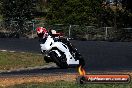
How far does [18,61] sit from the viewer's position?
25984mm

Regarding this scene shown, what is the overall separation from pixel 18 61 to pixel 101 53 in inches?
303

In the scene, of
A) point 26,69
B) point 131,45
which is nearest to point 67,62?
point 26,69

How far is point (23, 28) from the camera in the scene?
46.5 m

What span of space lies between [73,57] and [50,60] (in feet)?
→ 0.78

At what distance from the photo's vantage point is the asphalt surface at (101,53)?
2348 cm

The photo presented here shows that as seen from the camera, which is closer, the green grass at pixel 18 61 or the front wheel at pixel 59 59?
the front wheel at pixel 59 59

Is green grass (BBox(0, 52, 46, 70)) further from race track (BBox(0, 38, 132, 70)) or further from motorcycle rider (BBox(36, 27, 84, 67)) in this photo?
motorcycle rider (BBox(36, 27, 84, 67))

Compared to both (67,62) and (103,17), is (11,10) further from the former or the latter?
(67,62)

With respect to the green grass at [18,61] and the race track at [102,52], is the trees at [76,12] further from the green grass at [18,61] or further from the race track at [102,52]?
the green grass at [18,61]

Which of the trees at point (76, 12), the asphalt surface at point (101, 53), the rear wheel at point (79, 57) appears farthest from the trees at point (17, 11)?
the rear wheel at point (79, 57)

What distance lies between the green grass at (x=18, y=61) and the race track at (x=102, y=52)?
121 inches

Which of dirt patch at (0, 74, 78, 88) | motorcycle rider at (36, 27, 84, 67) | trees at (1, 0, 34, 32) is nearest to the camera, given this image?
motorcycle rider at (36, 27, 84, 67)

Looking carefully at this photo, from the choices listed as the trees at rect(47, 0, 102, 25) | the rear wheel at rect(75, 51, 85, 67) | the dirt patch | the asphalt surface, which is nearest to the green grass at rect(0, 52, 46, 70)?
the asphalt surface

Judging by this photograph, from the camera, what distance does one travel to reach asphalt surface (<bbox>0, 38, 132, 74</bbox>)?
77.0 feet
